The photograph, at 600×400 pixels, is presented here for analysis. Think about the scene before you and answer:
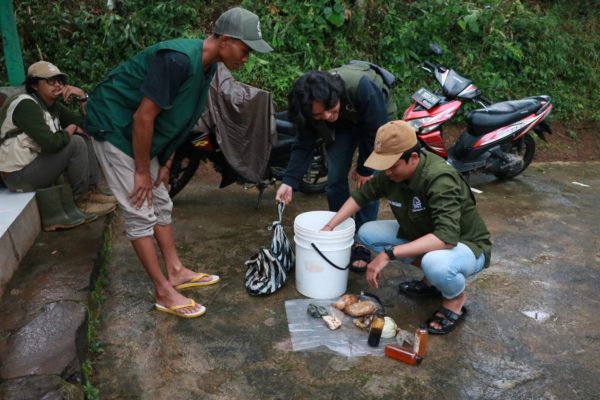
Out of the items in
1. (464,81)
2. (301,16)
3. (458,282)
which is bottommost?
(458,282)

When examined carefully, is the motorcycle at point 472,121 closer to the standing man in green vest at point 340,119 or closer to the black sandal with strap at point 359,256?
the standing man in green vest at point 340,119

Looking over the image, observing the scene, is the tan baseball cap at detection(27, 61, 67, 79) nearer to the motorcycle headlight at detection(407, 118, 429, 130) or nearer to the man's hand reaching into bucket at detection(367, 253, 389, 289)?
the man's hand reaching into bucket at detection(367, 253, 389, 289)

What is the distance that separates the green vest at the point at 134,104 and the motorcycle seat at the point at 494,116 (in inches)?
130

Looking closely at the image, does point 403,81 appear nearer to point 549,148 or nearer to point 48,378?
point 549,148

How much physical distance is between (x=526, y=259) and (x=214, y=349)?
2473 mm

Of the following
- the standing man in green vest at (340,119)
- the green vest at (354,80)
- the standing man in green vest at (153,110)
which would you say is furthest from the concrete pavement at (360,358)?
the green vest at (354,80)

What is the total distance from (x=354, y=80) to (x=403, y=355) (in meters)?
1.62

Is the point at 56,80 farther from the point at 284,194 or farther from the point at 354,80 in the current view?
the point at 354,80

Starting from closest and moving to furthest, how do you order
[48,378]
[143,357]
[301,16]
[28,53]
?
1. [48,378]
2. [143,357]
3. [28,53]
4. [301,16]

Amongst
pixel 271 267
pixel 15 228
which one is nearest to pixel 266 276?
pixel 271 267

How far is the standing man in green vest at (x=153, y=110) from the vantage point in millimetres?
2420

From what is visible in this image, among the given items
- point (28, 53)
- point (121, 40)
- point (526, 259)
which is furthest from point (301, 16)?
point (526, 259)

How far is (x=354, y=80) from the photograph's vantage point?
308 centimetres

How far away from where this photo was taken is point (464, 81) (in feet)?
16.8
